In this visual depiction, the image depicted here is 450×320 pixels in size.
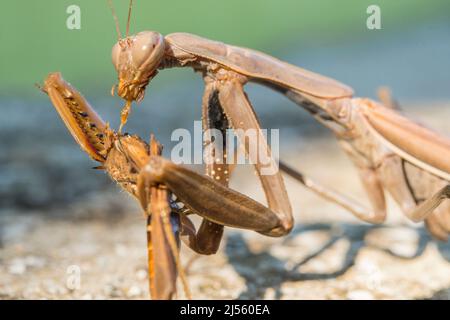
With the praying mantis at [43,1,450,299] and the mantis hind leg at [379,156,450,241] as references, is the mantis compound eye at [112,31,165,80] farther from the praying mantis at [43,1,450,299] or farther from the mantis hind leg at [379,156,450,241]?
the mantis hind leg at [379,156,450,241]

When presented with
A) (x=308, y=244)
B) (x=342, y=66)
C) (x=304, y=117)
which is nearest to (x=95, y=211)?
(x=308, y=244)

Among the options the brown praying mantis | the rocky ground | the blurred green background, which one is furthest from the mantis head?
the blurred green background

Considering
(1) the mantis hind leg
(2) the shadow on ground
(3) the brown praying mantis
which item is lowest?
(2) the shadow on ground

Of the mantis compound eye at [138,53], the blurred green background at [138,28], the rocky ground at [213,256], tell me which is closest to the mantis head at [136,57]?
the mantis compound eye at [138,53]

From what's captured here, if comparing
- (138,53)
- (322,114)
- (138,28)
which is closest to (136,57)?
(138,53)

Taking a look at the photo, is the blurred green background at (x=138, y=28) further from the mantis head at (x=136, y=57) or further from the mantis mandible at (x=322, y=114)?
the mantis head at (x=136, y=57)

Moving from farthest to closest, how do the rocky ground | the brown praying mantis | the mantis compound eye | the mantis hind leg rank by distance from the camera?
the rocky ground
the mantis hind leg
the mantis compound eye
the brown praying mantis

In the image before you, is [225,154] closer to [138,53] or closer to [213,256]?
[138,53]
